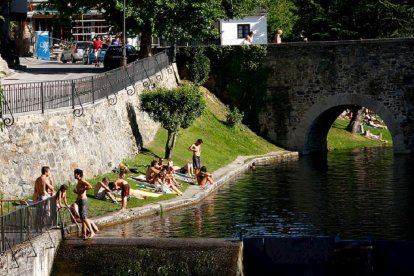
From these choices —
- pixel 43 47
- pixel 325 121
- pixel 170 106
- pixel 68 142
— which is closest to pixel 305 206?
pixel 68 142

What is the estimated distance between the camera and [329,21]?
269ft

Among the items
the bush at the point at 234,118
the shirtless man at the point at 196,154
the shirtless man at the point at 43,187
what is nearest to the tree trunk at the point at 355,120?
the bush at the point at 234,118

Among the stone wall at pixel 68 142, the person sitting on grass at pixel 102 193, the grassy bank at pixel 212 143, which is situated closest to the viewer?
the stone wall at pixel 68 142

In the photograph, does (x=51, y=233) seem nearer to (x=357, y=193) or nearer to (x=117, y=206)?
(x=117, y=206)

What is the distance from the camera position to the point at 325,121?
70.6 m

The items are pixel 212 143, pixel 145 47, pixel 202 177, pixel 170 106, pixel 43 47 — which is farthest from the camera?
pixel 43 47

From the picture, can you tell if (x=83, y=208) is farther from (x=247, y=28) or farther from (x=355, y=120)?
(x=247, y=28)

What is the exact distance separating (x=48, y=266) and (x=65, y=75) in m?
30.0

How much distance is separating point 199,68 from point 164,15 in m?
6.19

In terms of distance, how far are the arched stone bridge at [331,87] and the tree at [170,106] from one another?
1351 cm

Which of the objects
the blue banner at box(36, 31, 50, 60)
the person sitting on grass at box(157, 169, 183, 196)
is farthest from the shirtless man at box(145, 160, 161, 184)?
the blue banner at box(36, 31, 50, 60)

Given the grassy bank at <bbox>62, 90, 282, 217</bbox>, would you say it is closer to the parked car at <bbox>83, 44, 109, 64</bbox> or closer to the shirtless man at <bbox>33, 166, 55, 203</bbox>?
the shirtless man at <bbox>33, 166, 55, 203</bbox>

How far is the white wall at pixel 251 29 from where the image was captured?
84.1m

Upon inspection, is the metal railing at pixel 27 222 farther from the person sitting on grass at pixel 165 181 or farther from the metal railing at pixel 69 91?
the person sitting on grass at pixel 165 181
